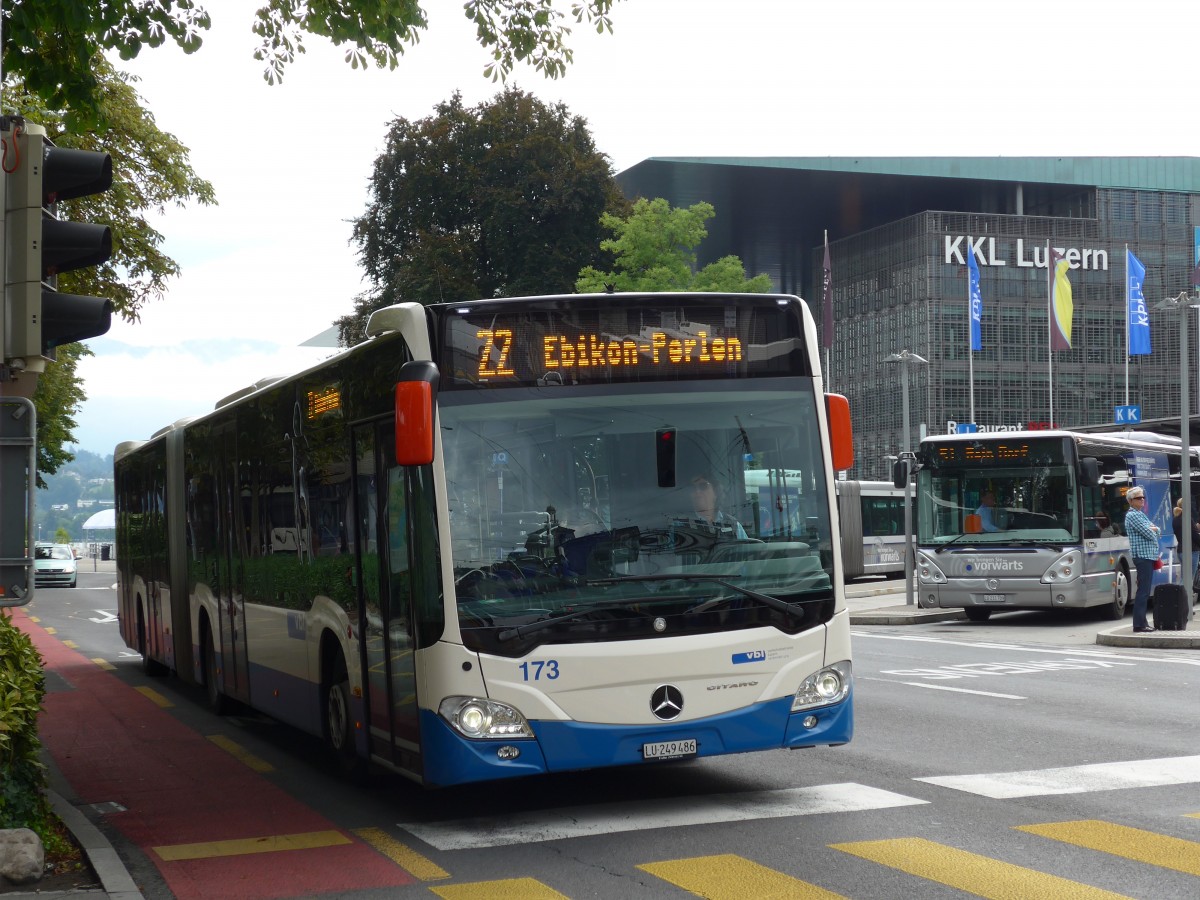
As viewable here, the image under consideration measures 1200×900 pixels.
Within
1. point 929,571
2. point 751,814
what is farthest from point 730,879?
point 929,571

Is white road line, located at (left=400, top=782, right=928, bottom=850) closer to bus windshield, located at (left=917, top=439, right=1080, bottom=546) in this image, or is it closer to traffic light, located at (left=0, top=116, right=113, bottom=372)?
traffic light, located at (left=0, top=116, right=113, bottom=372)

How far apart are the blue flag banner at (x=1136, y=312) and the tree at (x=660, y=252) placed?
54.1 feet

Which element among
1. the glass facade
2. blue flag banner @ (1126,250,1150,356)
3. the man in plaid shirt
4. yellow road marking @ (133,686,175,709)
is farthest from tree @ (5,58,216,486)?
the glass facade

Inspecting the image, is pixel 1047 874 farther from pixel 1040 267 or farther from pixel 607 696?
pixel 1040 267

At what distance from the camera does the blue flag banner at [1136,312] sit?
52.9 metres

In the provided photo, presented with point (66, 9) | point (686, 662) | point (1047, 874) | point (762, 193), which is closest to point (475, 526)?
point (686, 662)

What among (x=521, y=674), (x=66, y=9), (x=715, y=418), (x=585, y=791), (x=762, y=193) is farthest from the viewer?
(x=762, y=193)

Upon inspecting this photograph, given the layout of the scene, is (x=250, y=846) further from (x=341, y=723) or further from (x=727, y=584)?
(x=727, y=584)

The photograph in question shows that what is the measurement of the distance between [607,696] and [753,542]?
114 centimetres

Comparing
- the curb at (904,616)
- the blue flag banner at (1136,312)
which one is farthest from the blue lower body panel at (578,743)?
the blue flag banner at (1136,312)

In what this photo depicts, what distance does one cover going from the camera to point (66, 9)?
36.8ft

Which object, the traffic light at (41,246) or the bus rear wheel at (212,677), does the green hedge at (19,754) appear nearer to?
the traffic light at (41,246)

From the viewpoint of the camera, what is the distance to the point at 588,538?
802 centimetres

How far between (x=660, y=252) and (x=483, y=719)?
35770 millimetres
